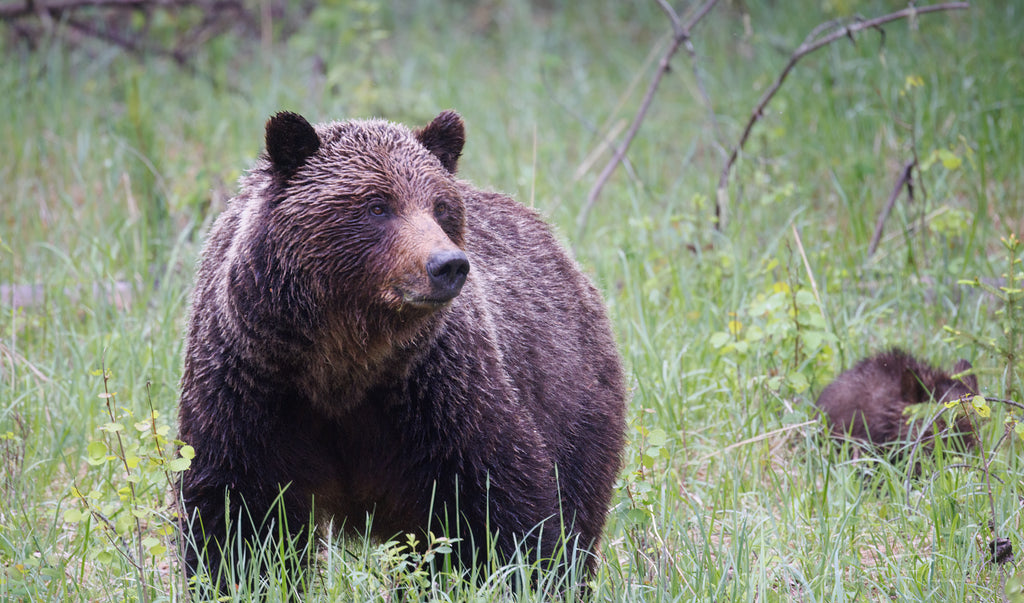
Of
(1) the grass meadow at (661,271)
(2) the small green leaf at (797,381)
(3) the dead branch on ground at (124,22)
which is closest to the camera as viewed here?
(1) the grass meadow at (661,271)

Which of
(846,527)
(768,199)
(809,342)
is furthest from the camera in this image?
(768,199)

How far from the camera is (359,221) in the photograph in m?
3.40

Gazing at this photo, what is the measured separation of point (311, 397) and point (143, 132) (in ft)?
16.0

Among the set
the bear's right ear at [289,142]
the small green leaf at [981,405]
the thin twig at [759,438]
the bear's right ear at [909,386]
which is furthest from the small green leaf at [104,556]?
the bear's right ear at [909,386]

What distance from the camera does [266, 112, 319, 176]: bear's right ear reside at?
3424mm

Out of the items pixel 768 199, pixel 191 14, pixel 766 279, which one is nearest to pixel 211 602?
pixel 766 279

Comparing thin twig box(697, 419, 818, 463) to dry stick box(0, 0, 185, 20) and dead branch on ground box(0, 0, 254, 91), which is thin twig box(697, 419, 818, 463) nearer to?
dead branch on ground box(0, 0, 254, 91)

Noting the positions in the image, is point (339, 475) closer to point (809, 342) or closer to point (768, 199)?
point (809, 342)

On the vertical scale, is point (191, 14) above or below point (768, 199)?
above

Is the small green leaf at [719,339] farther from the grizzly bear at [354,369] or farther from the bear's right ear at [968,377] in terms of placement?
the grizzly bear at [354,369]

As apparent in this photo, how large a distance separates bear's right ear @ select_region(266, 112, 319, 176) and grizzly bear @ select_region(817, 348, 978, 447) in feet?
10.4

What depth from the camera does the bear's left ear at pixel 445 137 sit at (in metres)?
3.79

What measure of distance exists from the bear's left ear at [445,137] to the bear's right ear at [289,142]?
17.8 inches

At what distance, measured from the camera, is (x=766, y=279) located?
6.44m
